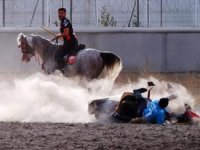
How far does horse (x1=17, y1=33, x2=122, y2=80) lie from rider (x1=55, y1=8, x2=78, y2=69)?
0.13m

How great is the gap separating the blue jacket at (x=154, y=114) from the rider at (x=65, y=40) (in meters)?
5.72

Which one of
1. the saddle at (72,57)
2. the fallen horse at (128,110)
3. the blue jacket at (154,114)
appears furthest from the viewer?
the saddle at (72,57)

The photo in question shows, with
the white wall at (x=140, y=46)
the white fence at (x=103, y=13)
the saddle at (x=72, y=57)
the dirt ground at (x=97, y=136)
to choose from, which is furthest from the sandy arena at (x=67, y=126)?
the white fence at (x=103, y=13)

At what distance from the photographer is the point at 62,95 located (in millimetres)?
14781

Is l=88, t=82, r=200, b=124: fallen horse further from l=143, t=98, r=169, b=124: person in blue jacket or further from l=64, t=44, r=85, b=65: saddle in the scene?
l=64, t=44, r=85, b=65: saddle

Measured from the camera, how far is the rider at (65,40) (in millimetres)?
18375

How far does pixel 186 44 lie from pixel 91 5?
3.43 metres

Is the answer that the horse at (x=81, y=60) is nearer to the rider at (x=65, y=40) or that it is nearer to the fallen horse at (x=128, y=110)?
the rider at (x=65, y=40)

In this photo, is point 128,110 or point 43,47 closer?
point 128,110

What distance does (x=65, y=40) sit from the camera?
727 inches

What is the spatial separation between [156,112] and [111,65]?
5979mm

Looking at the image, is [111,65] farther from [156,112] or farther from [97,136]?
[97,136]

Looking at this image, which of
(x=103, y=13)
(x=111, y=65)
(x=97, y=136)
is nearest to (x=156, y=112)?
(x=97, y=136)

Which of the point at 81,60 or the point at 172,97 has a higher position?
the point at 81,60
